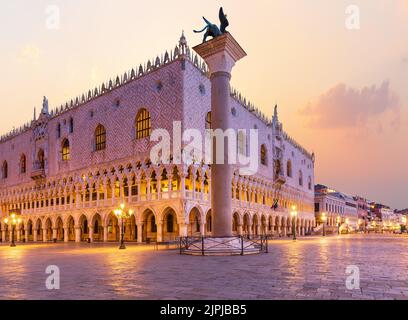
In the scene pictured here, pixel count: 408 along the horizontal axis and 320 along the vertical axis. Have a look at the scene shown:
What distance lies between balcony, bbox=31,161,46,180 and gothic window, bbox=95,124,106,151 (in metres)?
10.3

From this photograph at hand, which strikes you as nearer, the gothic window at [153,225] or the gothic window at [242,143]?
the gothic window at [153,225]

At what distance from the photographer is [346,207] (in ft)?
315

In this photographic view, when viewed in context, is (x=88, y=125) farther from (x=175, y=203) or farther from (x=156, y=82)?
(x=175, y=203)

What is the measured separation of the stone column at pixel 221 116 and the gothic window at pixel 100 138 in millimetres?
22850

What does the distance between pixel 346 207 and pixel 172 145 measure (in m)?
77.4

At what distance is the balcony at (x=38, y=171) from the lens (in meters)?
44.9

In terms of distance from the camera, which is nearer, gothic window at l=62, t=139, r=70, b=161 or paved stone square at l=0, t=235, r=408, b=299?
paved stone square at l=0, t=235, r=408, b=299

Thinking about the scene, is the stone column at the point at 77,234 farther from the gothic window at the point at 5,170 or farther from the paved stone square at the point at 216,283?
the paved stone square at the point at 216,283

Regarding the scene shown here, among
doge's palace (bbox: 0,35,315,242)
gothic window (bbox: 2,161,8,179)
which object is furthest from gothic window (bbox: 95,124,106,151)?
gothic window (bbox: 2,161,8,179)

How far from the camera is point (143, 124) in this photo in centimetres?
3403

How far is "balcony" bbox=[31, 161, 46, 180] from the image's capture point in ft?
147

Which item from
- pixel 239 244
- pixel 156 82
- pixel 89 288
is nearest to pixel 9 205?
pixel 156 82

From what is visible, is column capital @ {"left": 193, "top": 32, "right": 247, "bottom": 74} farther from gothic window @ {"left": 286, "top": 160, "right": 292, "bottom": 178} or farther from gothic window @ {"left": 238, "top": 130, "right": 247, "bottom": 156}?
gothic window @ {"left": 286, "top": 160, "right": 292, "bottom": 178}

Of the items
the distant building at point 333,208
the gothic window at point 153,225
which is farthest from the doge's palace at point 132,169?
the distant building at point 333,208
